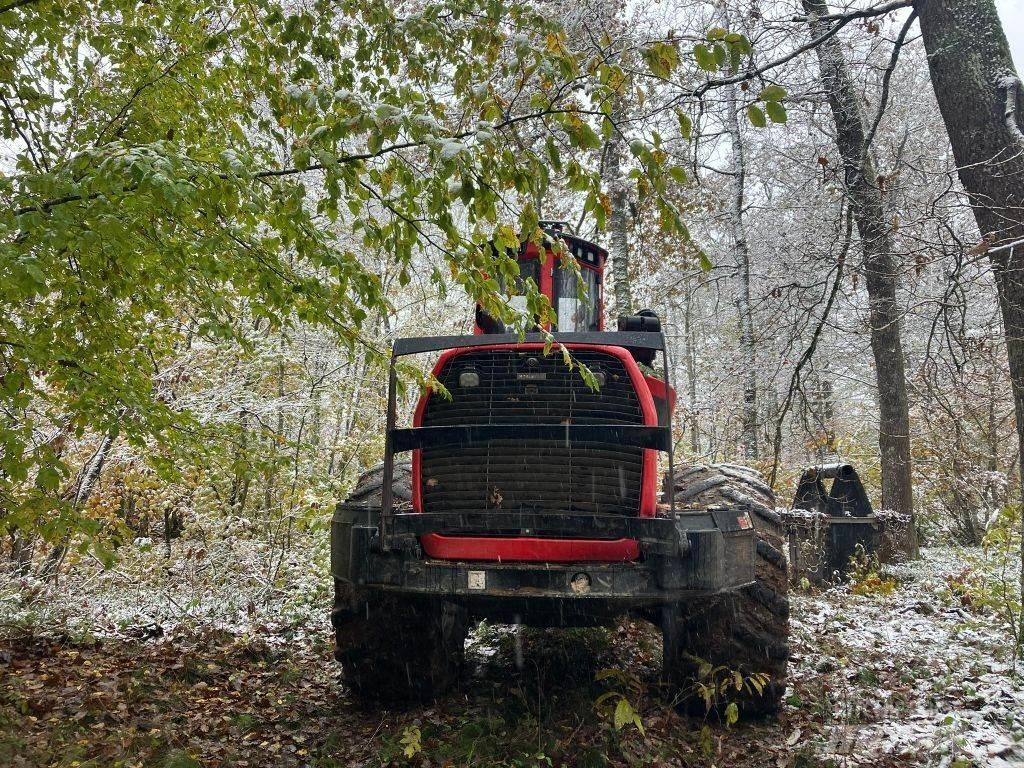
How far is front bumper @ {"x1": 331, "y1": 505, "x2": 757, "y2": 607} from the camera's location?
348 centimetres

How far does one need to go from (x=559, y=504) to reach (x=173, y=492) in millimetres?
7227

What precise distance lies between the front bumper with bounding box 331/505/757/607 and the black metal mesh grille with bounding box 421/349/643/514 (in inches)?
7.8

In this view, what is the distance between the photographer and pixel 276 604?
6.89m

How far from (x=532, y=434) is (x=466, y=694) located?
1993 mm

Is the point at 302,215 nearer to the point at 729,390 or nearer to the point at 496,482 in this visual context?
the point at 496,482

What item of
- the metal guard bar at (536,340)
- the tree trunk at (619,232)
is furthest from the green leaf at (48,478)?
the tree trunk at (619,232)

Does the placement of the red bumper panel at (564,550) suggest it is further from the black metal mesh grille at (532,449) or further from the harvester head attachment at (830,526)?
the harvester head attachment at (830,526)

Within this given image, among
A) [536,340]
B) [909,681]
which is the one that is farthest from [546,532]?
[909,681]

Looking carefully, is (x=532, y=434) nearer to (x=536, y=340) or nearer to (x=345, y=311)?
(x=536, y=340)

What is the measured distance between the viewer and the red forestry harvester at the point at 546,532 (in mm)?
3523

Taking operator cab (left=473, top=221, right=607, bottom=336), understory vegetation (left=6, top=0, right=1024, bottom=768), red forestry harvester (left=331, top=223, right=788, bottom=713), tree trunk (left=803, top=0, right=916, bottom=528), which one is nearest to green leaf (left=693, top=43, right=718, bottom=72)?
understory vegetation (left=6, top=0, right=1024, bottom=768)

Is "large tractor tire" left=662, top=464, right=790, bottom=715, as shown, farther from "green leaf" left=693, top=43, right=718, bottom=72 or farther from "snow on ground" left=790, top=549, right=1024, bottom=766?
"green leaf" left=693, top=43, right=718, bottom=72

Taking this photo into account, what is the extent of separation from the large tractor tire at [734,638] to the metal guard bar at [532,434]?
0.75 meters

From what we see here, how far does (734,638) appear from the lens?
4059 millimetres
